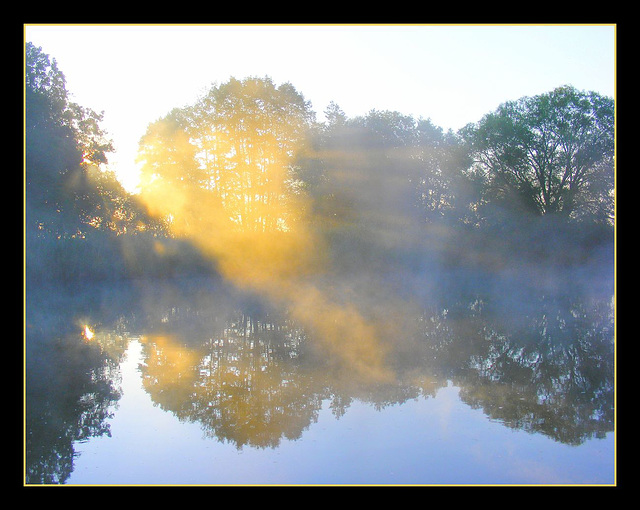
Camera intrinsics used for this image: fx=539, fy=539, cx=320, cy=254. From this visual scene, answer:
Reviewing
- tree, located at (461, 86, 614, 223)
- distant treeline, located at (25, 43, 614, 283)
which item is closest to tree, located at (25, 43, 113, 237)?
distant treeline, located at (25, 43, 614, 283)

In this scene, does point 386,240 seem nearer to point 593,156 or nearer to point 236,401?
point 593,156

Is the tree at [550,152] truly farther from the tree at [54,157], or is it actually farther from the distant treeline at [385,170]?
the tree at [54,157]

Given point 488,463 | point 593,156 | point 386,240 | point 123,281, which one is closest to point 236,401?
point 488,463

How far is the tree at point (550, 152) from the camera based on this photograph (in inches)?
1019

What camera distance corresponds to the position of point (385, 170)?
26.1m

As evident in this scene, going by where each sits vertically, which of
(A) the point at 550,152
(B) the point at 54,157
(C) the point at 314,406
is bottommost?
(C) the point at 314,406

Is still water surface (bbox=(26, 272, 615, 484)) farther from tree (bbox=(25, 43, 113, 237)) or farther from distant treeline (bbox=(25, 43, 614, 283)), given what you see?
distant treeline (bbox=(25, 43, 614, 283))

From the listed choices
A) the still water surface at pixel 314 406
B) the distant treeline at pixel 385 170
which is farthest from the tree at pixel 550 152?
the still water surface at pixel 314 406

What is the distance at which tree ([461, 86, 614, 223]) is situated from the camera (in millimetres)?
25891

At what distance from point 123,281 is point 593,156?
2200 cm

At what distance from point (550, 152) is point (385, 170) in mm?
8566

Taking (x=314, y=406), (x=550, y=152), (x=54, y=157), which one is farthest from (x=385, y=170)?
(x=314, y=406)

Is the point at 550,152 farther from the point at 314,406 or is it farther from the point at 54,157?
the point at 314,406

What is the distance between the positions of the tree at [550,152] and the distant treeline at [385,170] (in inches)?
2.2
